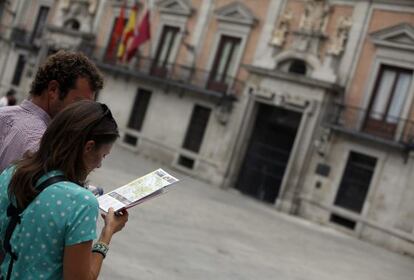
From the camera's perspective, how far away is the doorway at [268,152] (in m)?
21.1

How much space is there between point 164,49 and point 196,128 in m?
4.54

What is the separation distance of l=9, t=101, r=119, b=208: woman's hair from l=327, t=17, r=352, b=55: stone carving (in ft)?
60.1

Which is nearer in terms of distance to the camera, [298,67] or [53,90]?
[53,90]

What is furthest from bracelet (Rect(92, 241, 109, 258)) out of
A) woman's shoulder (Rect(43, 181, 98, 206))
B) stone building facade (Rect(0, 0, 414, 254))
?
stone building facade (Rect(0, 0, 414, 254))

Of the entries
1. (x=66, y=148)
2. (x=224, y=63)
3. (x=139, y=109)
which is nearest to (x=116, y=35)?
(x=139, y=109)

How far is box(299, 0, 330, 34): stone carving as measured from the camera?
2064cm

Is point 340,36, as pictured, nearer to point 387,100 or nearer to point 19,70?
point 387,100

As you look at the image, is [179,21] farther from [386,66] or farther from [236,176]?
[386,66]

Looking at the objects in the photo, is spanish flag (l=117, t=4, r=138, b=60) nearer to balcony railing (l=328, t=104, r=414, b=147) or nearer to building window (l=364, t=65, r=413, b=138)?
balcony railing (l=328, t=104, r=414, b=147)

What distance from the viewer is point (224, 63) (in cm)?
2359

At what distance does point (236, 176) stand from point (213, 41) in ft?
19.0

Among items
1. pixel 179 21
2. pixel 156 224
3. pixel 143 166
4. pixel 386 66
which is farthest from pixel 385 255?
pixel 179 21

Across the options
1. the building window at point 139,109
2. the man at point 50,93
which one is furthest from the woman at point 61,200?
the building window at point 139,109

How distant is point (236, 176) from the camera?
72.1 ft
